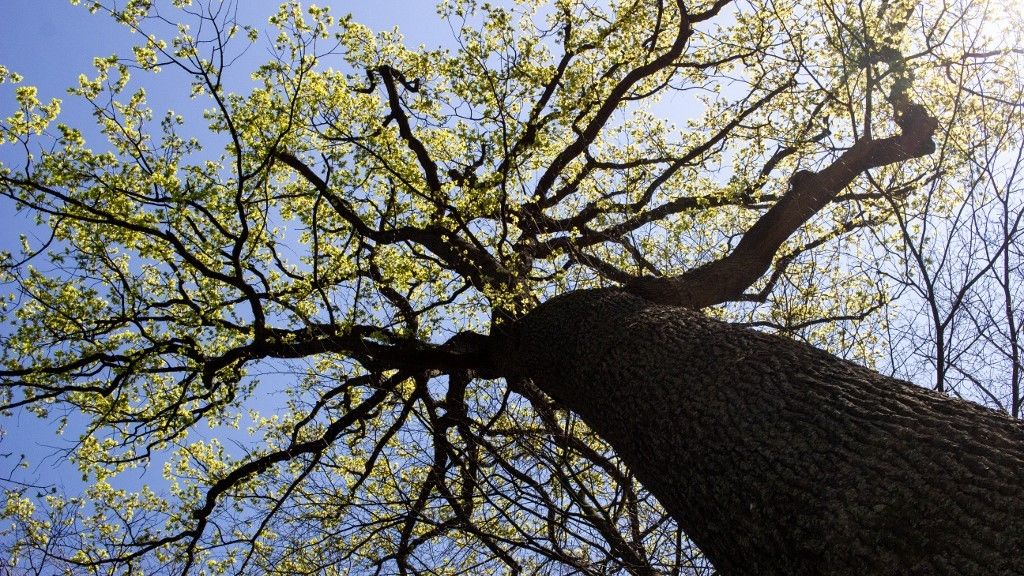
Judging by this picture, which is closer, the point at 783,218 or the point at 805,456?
the point at 805,456

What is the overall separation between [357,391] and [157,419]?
203 centimetres

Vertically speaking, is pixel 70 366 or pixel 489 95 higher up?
pixel 489 95

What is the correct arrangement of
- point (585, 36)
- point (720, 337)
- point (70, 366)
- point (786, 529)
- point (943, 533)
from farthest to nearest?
point (585, 36), point (70, 366), point (720, 337), point (786, 529), point (943, 533)

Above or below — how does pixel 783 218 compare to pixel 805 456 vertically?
above

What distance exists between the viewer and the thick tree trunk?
198cm

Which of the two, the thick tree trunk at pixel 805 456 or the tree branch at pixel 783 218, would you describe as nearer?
the thick tree trunk at pixel 805 456

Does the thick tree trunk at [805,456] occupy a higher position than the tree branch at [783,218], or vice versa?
the tree branch at [783,218]

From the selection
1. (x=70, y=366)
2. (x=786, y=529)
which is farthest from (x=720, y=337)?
(x=70, y=366)

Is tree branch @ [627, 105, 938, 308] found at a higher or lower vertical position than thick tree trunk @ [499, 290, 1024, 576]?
higher

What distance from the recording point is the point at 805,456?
8.02 feet

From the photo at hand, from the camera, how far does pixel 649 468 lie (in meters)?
3.18

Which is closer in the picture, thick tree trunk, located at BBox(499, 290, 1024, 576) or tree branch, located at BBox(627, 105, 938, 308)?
thick tree trunk, located at BBox(499, 290, 1024, 576)

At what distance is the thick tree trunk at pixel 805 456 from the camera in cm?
198

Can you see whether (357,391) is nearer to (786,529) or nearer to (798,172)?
(798,172)
